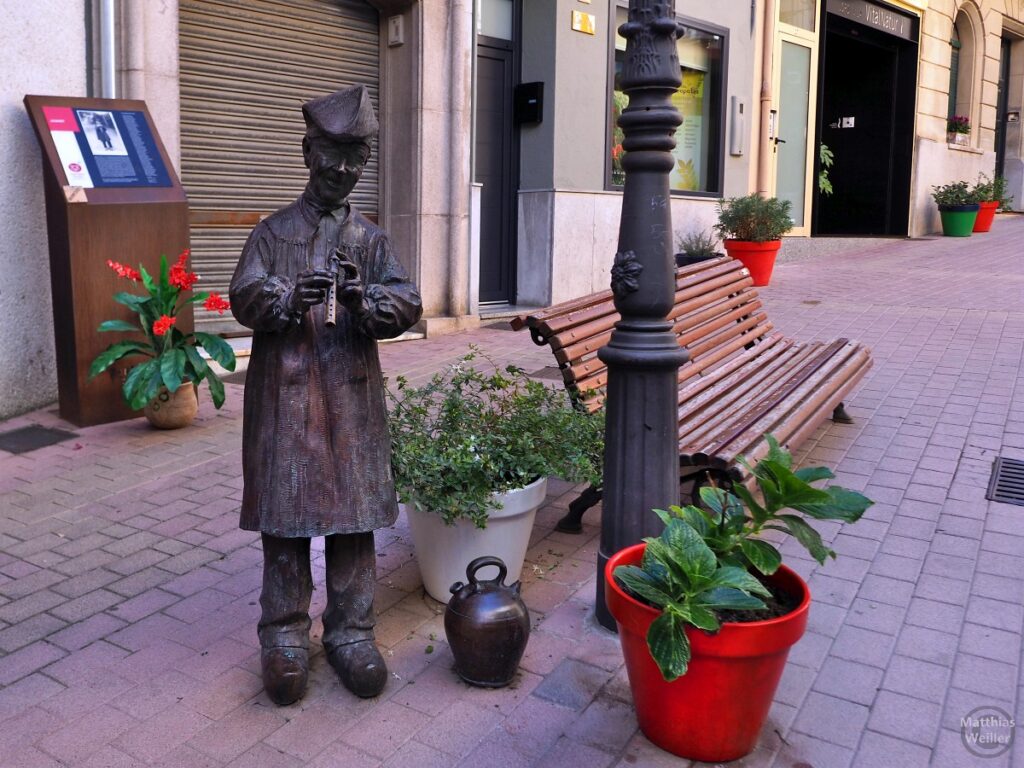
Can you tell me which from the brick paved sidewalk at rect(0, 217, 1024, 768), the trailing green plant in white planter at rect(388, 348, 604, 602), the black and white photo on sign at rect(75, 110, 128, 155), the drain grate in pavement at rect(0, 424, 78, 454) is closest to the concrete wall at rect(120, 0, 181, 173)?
the black and white photo on sign at rect(75, 110, 128, 155)

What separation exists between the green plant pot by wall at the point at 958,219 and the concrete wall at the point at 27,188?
1586cm

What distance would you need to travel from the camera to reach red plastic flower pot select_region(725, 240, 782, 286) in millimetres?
11930

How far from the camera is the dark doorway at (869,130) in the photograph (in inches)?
707

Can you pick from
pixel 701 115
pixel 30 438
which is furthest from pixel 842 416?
pixel 701 115

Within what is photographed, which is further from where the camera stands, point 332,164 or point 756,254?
point 756,254

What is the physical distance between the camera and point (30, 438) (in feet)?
19.1

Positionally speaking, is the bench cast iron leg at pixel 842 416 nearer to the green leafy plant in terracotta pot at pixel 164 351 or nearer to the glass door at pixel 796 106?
the green leafy plant in terracotta pot at pixel 164 351

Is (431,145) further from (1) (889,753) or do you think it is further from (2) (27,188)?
(1) (889,753)

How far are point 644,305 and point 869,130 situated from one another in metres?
17.1

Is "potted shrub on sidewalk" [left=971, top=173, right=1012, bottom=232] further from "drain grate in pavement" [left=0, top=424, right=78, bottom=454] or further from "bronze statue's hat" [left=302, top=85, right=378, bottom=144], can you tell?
"bronze statue's hat" [left=302, top=85, right=378, bottom=144]

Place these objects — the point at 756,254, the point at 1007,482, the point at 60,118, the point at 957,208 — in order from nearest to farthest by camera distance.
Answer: the point at 1007,482 → the point at 60,118 → the point at 756,254 → the point at 957,208

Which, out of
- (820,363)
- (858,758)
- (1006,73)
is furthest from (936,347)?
(1006,73)

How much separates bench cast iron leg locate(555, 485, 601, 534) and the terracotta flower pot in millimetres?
2606

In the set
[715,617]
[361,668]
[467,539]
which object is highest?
[715,617]
